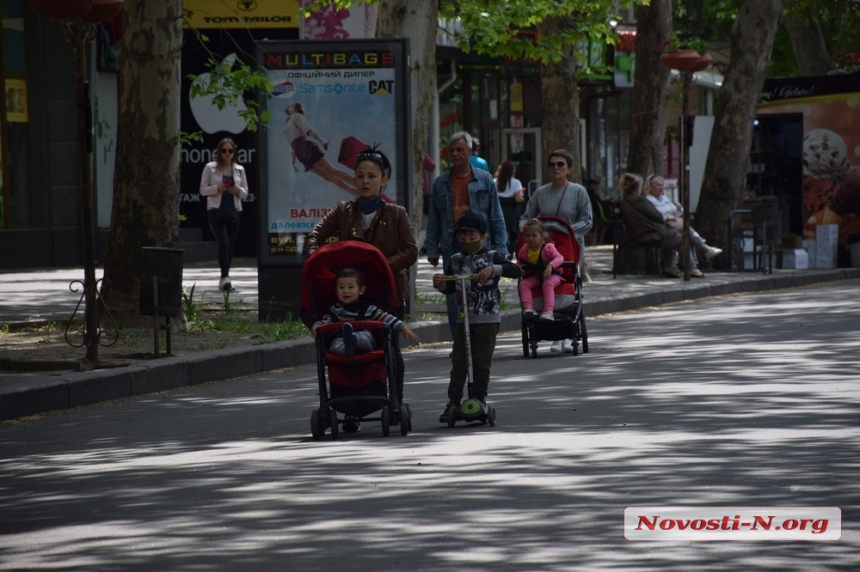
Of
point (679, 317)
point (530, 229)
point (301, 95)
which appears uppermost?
point (301, 95)

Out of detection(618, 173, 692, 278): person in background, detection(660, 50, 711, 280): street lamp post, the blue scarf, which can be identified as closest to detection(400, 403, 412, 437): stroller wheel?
the blue scarf

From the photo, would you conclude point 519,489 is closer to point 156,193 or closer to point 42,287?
point 156,193

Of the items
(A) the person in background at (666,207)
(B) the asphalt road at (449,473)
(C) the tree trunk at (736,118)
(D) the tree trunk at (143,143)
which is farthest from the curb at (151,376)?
(C) the tree trunk at (736,118)

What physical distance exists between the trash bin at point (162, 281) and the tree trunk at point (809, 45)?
26.5 meters

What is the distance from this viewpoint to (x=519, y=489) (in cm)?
714

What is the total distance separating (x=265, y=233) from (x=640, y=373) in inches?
219

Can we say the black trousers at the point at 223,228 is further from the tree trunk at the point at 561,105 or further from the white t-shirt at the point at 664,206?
the white t-shirt at the point at 664,206

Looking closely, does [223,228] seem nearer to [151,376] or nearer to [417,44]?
[417,44]

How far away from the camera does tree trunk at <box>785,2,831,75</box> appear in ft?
122

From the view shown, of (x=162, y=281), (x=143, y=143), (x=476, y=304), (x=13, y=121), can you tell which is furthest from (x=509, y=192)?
(x=476, y=304)

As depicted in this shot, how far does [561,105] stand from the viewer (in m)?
24.0

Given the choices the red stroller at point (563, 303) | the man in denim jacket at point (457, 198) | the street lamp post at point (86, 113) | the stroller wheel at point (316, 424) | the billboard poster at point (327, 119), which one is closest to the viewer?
the stroller wheel at point (316, 424)

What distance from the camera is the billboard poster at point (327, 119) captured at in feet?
52.9

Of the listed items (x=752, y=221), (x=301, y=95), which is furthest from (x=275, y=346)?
(x=752, y=221)
